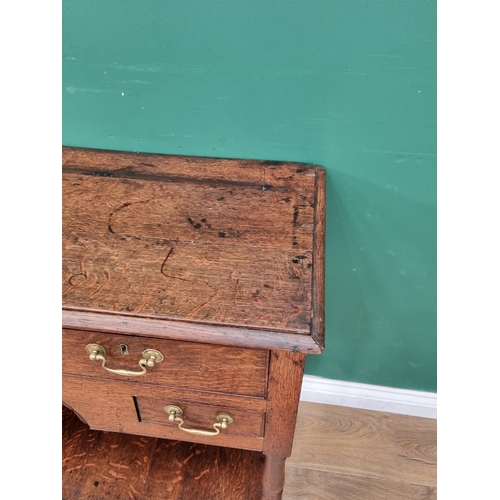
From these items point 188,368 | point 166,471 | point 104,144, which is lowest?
point 166,471

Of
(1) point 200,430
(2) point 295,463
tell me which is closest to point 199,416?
(1) point 200,430

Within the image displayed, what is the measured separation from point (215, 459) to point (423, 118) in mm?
779

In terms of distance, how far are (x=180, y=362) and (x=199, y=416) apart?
5.6 inches

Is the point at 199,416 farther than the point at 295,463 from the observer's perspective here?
No

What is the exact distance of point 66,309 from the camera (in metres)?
0.65

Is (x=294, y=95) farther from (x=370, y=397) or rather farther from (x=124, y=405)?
(x=370, y=397)

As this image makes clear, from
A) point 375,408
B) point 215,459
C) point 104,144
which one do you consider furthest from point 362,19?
point 375,408

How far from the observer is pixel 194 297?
0.66m

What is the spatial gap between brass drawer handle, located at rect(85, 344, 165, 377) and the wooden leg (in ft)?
1.00

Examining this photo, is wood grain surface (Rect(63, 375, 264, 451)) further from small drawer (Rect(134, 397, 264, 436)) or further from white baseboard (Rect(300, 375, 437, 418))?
white baseboard (Rect(300, 375, 437, 418))

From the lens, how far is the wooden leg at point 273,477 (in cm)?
87
